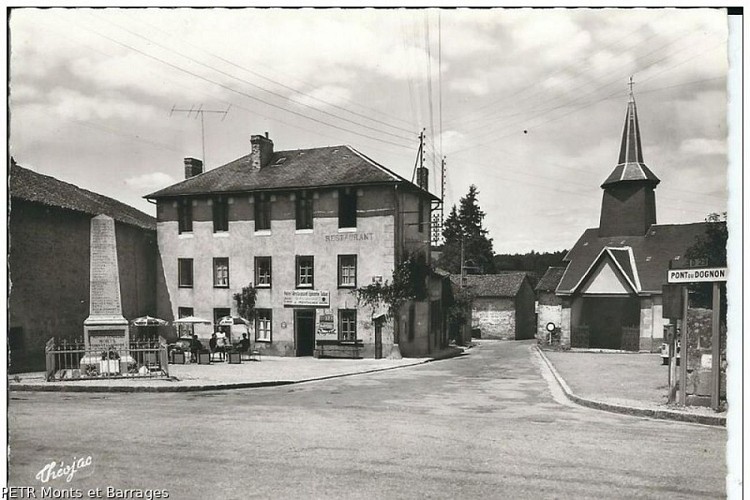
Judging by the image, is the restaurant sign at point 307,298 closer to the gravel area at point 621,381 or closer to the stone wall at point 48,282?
the stone wall at point 48,282

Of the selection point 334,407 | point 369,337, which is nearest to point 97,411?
point 334,407

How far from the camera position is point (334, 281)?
2692 centimetres

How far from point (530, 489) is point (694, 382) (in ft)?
20.3

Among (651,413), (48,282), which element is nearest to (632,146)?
(651,413)

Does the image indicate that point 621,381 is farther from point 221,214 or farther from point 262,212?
point 221,214

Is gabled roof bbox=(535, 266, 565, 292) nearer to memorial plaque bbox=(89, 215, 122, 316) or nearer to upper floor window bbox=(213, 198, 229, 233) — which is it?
upper floor window bbox=(213, 198, 229, 233)

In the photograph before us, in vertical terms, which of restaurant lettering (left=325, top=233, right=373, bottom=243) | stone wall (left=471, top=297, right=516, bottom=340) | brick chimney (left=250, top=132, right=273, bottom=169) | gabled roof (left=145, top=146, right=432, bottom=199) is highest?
brick chimney (left=250, top=132, right=273, bottom=169)

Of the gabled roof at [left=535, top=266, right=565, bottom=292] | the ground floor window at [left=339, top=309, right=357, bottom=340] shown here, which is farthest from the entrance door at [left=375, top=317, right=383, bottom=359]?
the gabled roof at [left=535, top=266, right=565, bottom=292]

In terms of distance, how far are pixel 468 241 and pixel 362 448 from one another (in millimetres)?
65063

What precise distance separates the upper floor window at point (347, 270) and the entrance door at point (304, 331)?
2.04 m

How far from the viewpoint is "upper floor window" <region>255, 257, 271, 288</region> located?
28.0 meters

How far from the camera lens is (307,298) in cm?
2722

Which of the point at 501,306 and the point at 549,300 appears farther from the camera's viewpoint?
the point at 501,306

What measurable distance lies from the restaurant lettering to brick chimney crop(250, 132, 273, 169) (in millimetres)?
5123
